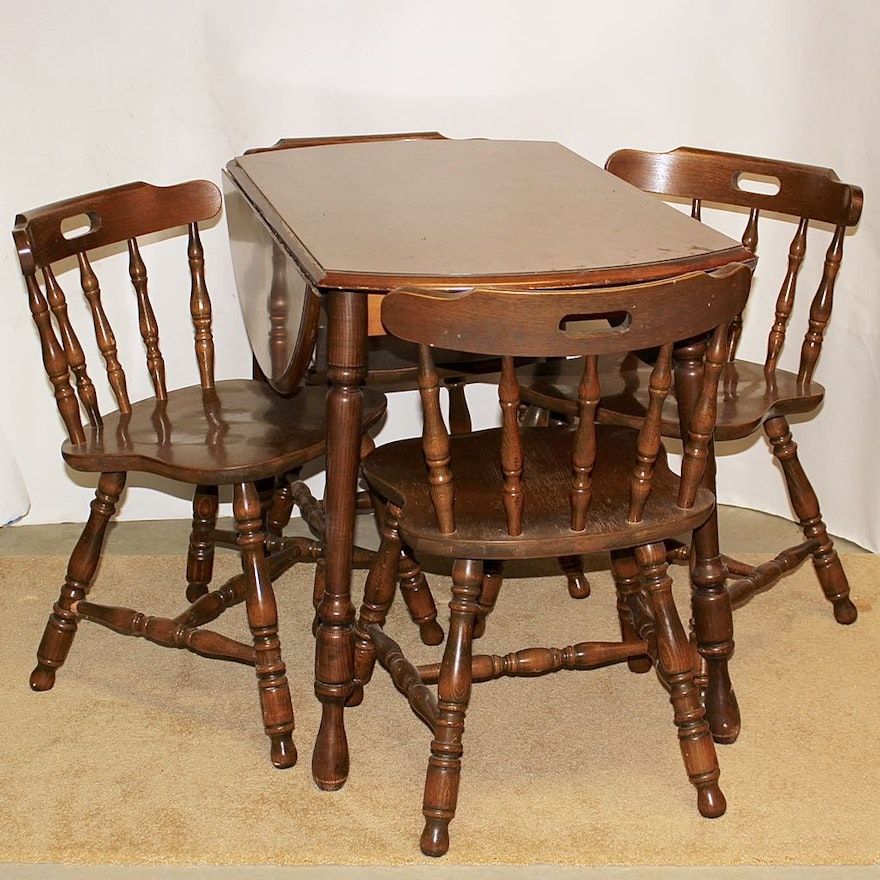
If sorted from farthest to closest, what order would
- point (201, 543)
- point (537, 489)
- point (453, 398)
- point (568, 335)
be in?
point (453, 398), point (201, 543), point (537, 489), point (568, 335)

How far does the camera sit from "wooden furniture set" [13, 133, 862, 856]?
1914 millimetres

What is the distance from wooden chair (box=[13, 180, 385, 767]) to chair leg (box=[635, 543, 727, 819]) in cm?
63

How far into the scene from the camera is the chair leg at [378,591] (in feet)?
7.77

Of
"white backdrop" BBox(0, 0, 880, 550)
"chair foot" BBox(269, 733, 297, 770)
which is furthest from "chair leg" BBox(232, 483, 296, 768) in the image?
"white backdrop" BBox(0, 0, 880, 550)

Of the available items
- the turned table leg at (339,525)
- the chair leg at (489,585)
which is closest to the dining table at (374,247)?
the turned table leg at (339,525)

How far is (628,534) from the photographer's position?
2.02 metres

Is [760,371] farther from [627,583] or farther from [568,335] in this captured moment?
[568,335]

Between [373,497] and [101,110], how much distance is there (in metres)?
1.18

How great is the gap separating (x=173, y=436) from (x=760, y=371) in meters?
1.21

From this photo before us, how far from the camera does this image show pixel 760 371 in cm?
278

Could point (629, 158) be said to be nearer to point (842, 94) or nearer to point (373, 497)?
point (842, 94)

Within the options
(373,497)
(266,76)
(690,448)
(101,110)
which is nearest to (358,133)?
(266,76)

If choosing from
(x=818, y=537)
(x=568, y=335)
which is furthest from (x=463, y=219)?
(x=818, y=537)

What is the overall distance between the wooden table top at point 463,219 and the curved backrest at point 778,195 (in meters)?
0.23
